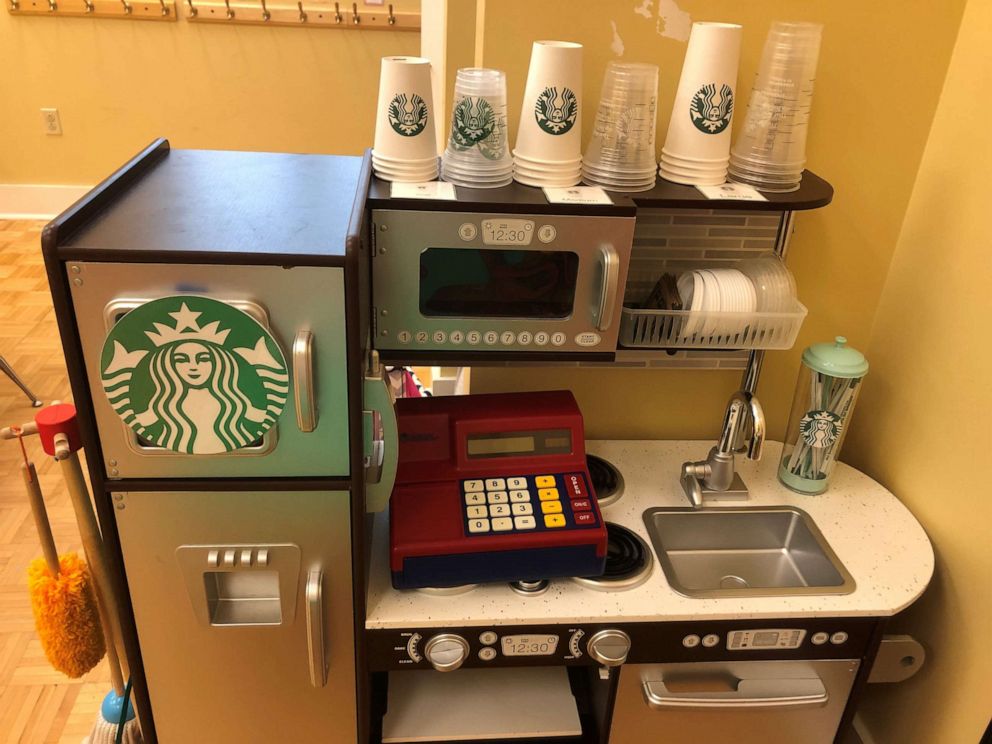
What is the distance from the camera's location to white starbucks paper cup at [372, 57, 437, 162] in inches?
47.8

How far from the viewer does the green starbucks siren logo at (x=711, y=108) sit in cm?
130

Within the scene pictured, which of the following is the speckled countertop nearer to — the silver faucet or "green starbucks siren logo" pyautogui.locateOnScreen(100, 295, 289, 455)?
the silver faucet

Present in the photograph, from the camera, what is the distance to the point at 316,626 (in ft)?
4.02

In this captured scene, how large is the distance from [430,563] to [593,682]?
1.62 ft

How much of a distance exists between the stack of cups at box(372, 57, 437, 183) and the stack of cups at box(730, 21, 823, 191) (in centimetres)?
54

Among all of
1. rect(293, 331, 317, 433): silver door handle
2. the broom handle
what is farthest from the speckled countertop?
the broom handle

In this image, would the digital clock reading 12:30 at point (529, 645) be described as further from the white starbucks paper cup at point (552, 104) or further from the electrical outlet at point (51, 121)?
the electrical outlet at point (51, 121)

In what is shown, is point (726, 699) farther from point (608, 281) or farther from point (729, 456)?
point (608, 281)

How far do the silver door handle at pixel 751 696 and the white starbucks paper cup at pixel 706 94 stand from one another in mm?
915

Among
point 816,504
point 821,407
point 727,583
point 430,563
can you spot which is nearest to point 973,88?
point 821,407

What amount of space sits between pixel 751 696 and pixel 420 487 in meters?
0.68

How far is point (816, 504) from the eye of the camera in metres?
1.60

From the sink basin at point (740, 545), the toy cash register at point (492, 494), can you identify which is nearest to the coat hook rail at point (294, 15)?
the toy cash register at point (492, 494)


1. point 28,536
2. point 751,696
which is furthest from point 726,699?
point 28,536
